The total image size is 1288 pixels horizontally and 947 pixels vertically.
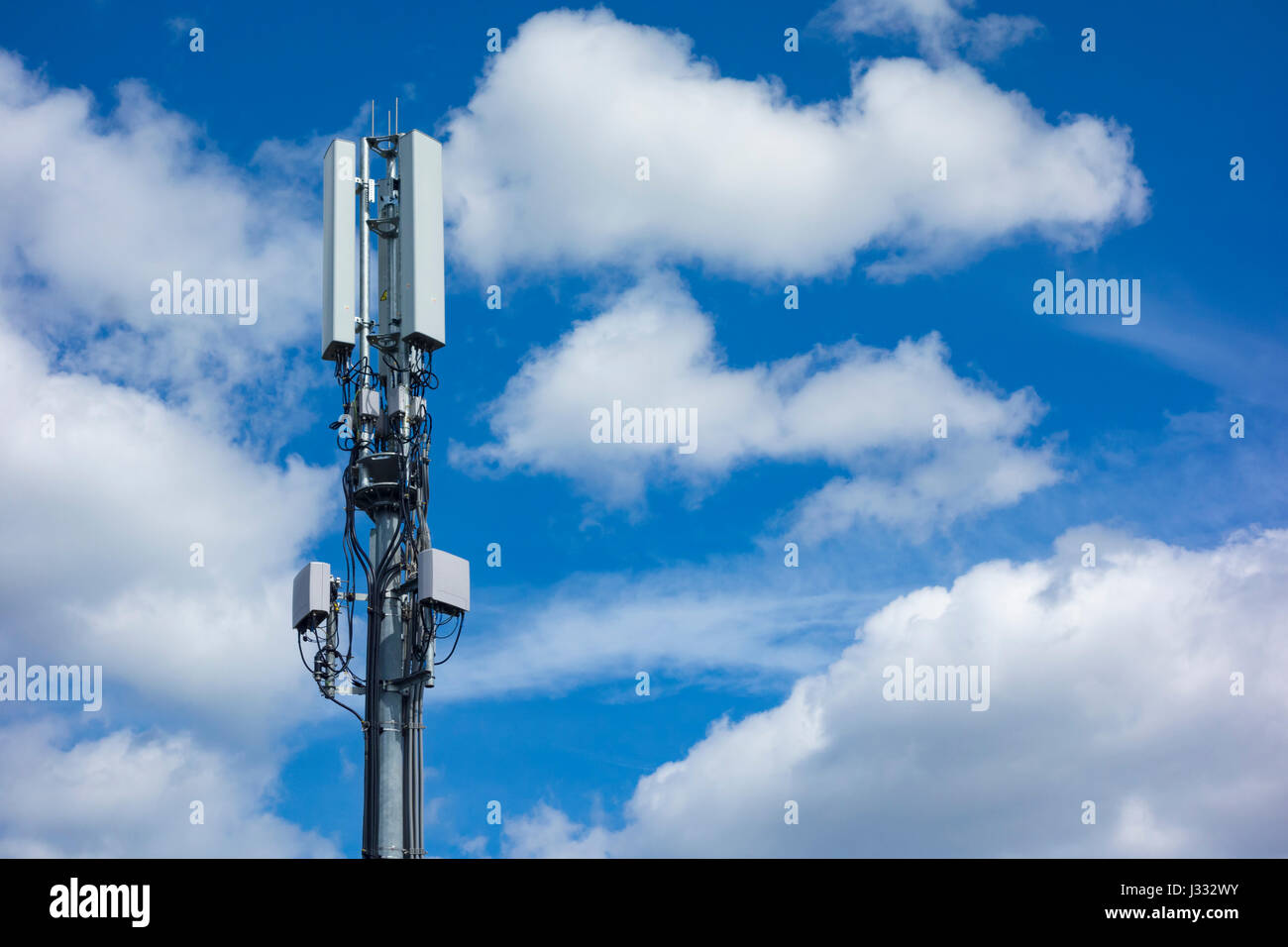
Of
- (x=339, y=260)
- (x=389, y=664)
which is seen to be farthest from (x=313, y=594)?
(x=339, y=260)

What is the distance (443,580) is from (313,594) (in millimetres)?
3836

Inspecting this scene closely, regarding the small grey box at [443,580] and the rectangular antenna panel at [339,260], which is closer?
the small grey box at [443,580]

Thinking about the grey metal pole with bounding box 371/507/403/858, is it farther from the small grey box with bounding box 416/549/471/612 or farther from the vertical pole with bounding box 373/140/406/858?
the small grey box with bounding box 416/549/471/612

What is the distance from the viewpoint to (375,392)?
47.2m

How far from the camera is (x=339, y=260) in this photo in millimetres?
47750

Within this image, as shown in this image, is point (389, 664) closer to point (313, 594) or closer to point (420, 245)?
point (313, 594)

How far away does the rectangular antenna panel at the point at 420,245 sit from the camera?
4725cm

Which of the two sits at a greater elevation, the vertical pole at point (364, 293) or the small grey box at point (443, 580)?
the vertical pole at point (364, 293)

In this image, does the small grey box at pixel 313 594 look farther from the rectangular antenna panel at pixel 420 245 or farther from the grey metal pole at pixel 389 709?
the rectangular antenna panel at pixel 420 245

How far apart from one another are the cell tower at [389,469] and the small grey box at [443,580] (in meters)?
0.04

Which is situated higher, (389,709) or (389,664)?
(389,664)

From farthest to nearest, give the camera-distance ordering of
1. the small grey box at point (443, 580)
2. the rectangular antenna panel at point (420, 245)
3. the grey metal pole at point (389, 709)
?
1. the rectangular antenna panel at point (420, 245)
2. the small grey box at point (443, 580)
3. the grey metal pole at point (389, 709)

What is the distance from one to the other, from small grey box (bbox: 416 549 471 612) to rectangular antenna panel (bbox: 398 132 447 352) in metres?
7.47

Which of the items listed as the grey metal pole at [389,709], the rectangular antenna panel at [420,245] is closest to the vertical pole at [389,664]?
the grey metal pole at [389,709]
